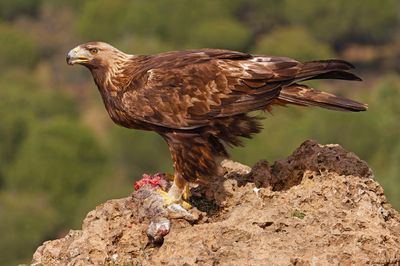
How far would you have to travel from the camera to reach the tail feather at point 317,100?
9625 mm

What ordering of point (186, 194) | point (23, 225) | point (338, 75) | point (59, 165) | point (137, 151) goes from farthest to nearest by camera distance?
point (137, 151) → point (59, 165) → point (23, 225) → point (338, 75) → point (186, 194)

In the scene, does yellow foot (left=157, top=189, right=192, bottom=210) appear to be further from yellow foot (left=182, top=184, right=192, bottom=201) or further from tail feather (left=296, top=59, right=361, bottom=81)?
tail feather (left=296, top=59, right=361, bottom=81)

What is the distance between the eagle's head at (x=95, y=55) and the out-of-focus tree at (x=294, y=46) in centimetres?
6365

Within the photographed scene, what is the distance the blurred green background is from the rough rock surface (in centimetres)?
2644

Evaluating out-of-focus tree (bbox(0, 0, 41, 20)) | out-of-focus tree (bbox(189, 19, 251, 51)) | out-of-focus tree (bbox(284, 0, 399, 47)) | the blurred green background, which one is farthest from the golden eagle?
out-of-focus tree (bbox(0, 0, 41, 20))

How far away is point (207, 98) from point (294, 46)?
68.4m

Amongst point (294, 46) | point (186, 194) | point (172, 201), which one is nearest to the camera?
point (172, 201)

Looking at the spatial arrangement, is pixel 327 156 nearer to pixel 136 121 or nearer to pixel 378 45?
pixel 136 121

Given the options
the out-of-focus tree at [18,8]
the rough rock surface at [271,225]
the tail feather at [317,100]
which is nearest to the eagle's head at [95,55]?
the rough rock surface at [271,225]

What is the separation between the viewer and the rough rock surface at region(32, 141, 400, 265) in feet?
27.9

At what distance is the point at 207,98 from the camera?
9.66 m

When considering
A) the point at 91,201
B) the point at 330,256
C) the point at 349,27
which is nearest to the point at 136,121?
the point at 330,256

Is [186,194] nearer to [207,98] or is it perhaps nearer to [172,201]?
[172,201]

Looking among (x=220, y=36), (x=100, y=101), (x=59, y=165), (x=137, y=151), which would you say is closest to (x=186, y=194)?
(x=59, y=165)
